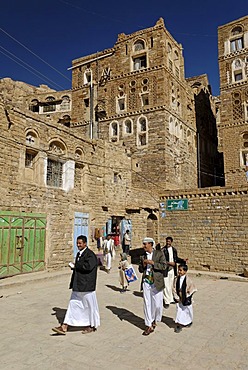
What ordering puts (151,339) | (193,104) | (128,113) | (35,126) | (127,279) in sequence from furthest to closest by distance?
(193,104), (128,113), (35,126), (127,279), (151,339)

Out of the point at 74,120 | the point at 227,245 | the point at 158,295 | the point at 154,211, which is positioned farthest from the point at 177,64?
the point at 158,295

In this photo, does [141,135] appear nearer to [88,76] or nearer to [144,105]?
[144,105]

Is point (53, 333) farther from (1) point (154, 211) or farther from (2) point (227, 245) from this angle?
→ (1) point (154, 211)

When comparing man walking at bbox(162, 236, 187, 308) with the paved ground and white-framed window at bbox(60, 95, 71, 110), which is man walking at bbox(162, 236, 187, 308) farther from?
white-framed window at bbox(60, 95, 71, 110)

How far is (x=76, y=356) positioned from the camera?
4.27 meters

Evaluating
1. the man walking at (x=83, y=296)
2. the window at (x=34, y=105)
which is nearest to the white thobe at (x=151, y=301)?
the man walking at (x=83, y=296)

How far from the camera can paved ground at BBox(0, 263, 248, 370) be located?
4.14m

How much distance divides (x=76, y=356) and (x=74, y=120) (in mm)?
21692

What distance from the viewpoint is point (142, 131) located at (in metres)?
21.2

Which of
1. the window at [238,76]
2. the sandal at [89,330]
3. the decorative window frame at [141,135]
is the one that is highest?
the window at [238,76]

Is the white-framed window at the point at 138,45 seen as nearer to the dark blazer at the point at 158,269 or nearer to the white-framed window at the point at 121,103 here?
the white-framed window at the point at 121,103

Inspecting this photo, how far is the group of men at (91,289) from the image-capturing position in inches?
200

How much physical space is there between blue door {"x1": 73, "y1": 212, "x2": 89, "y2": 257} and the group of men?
7871 mm

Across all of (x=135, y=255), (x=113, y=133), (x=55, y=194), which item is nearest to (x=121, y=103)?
(x=113, y=133)
